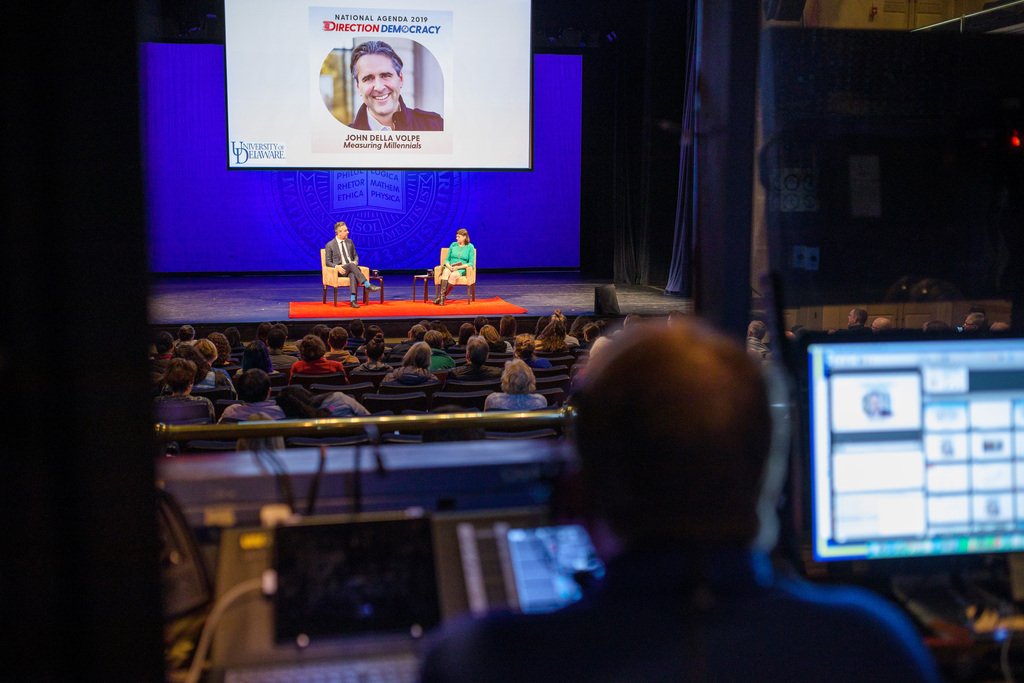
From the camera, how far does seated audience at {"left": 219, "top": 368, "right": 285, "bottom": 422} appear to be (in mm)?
3359

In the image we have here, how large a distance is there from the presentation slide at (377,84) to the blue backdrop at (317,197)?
148 inches

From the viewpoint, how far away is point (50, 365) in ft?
2.56

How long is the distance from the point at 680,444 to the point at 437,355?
463cm

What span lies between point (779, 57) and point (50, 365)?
152 cm

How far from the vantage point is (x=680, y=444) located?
66 cm

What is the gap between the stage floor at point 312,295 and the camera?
9.16 metres

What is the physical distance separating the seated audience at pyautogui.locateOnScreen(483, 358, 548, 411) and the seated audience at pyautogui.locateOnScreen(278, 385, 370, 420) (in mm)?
591

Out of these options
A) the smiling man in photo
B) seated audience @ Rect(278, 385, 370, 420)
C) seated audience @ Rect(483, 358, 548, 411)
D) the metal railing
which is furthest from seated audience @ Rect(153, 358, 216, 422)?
the smiling man in photo

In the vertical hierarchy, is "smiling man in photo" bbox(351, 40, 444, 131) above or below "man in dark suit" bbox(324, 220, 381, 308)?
above

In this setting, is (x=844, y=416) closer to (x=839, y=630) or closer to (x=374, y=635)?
(x=839, y=630)

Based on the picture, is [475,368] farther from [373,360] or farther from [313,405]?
[313,405]

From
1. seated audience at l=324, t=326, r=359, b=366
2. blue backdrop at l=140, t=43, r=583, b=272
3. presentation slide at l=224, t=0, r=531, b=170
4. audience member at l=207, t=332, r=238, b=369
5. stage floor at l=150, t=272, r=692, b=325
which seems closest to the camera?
seated audience at l=324, t=326, r=359, b=366

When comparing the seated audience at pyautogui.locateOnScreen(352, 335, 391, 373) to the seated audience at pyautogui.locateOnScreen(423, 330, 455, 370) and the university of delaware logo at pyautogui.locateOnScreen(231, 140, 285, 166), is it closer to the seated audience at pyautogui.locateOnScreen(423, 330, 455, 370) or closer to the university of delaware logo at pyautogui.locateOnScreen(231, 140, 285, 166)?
the seated audience at pyautogui.locateOnScreen(423, 330, 455, 370)

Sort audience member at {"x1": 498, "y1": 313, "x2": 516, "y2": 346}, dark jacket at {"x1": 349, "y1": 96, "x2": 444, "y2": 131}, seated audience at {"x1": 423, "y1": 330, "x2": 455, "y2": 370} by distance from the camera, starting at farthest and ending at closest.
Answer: dark jacket at {"x1": 349, "y1": 96, "x2": 444, "y2": 131} < audience member at {"x1": 498, "y1": 313, "x2": 516, "y2": 346} < seated audience at {"x1": 423, "y1": 330, "x2": 455, "y2": 370}
